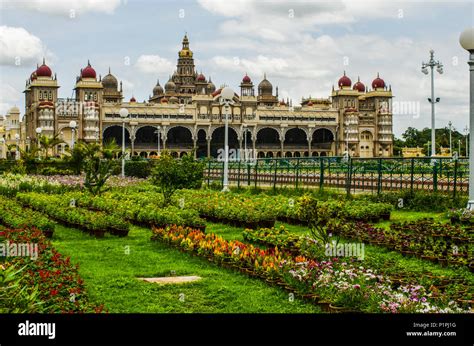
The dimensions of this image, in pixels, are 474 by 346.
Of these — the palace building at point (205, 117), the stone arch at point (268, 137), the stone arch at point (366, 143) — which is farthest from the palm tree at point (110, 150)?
the stone arch at point (366, 143)

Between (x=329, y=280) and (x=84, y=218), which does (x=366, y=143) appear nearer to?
(x=84, y=218)

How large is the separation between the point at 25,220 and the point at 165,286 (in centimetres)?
515

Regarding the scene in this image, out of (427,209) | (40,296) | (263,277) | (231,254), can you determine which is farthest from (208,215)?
(40,296)

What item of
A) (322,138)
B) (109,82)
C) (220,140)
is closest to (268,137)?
(220,140)

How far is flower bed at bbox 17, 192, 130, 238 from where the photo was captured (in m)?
12.6

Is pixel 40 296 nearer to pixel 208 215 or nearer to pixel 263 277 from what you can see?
pixel 263 277

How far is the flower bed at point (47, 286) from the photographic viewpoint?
223 inches

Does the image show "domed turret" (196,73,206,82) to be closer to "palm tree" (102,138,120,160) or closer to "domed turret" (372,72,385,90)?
"domed turret" (372,72,385,90)

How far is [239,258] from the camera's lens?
29.5 feet

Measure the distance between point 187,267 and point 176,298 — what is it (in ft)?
5.79

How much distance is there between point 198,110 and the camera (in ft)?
263

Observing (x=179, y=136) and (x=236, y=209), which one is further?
(x=179, y=136)

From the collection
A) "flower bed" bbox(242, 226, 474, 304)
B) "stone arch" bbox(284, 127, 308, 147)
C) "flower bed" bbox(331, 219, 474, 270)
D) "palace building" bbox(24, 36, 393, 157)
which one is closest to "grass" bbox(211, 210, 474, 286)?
"flower bed" bbox(242, 226, 474, 304)

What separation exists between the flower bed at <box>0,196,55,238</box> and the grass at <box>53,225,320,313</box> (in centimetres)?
107
